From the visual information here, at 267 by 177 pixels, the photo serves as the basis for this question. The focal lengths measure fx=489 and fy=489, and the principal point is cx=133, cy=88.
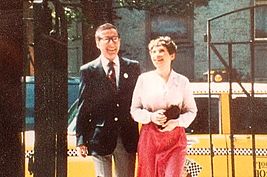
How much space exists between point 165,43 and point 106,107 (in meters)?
0.38

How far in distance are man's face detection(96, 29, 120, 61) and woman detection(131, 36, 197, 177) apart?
15 cm

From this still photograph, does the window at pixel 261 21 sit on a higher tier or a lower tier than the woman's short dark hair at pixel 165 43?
higher

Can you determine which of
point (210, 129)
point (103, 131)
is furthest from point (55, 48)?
point (210, 129)

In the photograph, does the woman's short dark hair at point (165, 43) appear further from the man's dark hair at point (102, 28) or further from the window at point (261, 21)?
the window at point (261, 21)

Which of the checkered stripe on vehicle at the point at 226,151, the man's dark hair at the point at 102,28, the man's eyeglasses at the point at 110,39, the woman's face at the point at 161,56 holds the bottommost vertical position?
the checkered stripe on vehicle at the point at 226,151

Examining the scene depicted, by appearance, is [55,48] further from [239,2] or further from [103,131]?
[239,2]

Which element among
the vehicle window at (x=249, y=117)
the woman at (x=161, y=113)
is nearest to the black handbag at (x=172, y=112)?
the woman at (x=161, y=113)

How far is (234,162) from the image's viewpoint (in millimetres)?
2205

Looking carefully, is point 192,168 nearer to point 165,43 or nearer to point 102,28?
point 165,43

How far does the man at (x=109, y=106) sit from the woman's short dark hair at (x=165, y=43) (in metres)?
0.11

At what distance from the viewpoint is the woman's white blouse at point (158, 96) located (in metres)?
2.12

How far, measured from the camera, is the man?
2.15 m

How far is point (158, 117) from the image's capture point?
2119mm

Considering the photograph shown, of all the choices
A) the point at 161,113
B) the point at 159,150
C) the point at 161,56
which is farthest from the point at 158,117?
the point at 161,56
